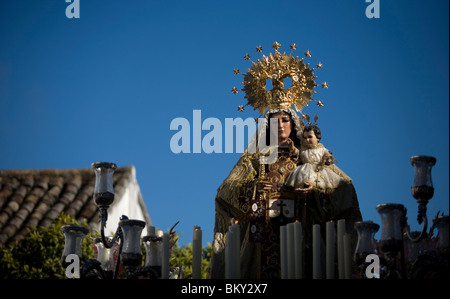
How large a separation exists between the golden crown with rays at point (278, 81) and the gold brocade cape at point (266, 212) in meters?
0.66

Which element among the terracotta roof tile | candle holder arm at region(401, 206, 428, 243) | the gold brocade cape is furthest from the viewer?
the terracotta roof tile

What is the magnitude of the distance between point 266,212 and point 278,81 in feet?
5.01

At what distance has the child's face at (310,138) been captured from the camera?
9.90 metres

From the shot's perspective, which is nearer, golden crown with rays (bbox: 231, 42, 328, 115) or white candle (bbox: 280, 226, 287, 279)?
white candle (bbox: 280, 226, 287, 279)

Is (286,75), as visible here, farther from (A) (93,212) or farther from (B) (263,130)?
(A) (93,212)

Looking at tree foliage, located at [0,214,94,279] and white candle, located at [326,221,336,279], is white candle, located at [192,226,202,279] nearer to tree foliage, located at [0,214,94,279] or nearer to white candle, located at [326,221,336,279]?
white candle, located at [326,221,336,279]

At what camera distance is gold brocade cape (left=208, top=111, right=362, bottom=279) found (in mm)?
9625

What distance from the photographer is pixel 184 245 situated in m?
16.9

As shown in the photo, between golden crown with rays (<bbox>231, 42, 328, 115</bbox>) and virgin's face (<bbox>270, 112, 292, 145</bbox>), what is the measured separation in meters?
0.17

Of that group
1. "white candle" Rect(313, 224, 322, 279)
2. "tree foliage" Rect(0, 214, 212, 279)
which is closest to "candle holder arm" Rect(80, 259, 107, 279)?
"white candle" Rect(313, 224, 322, 279)

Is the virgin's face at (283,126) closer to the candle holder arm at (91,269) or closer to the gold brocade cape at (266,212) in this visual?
the gold brocade cape at (266,212)

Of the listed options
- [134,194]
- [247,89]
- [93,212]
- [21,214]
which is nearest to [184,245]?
[93,212]
